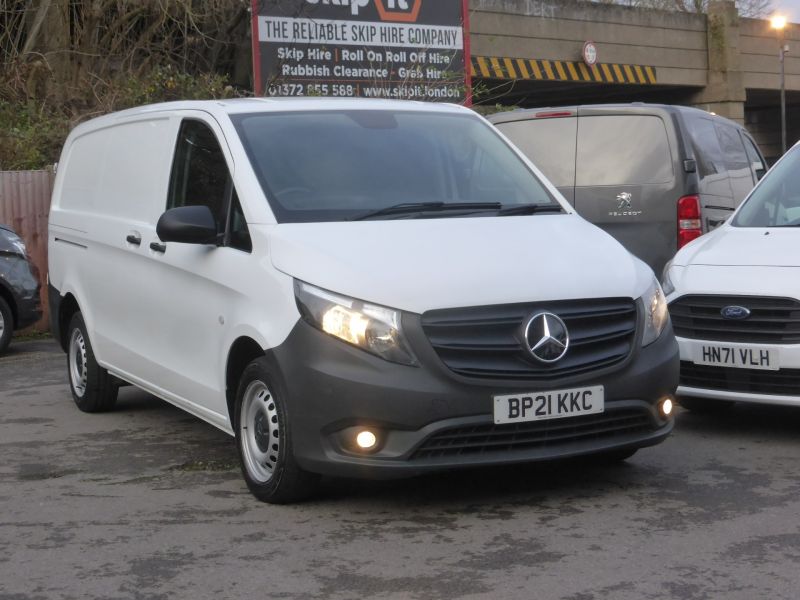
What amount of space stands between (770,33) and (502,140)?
26.6 m

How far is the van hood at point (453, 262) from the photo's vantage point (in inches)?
208

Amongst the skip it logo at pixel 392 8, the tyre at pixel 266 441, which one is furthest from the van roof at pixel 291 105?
the skip it logo at pixel 392 8

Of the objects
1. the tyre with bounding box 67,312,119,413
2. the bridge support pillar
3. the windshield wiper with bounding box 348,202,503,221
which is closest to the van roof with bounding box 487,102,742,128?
Answer: the windshield wiper with bounding box 348,202,503,221

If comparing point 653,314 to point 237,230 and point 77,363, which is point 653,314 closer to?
point 237,230

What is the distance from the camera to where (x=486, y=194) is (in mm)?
6426

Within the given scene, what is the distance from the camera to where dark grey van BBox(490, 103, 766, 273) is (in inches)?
386

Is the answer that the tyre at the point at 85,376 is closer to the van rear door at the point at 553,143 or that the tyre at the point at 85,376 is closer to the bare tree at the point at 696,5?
the van rear door at the point at 553,143

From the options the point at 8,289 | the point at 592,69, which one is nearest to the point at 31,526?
the point at 8,289

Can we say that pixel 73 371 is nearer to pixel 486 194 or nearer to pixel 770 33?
pixel 486 194

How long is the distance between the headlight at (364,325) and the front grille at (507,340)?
0.12 m

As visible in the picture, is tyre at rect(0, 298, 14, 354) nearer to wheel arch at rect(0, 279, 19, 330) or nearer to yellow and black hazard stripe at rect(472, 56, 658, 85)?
wheel arch at rect(0, 279, 19, 330)

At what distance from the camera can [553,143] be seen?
10352 millimetres

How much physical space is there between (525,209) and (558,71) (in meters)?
20.6

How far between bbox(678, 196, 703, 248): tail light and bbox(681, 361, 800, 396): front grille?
277cm
